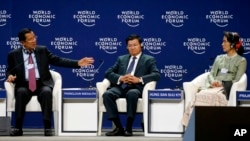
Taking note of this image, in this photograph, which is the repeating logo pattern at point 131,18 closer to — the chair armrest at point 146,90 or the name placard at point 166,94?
the chair armrest at point 146,90

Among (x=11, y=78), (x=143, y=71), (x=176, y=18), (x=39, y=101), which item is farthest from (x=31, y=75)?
(x=176, y=18)

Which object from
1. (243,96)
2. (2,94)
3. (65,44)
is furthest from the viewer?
(65,44)

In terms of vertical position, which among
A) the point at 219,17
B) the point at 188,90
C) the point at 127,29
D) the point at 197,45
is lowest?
the point at 188,90

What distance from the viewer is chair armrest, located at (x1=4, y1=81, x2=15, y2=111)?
23.4 ft

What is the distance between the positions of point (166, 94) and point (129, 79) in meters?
0.51

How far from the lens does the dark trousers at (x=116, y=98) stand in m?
6.90

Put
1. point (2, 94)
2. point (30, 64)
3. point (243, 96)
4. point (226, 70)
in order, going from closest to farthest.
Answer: point (243, 96), point (226, 70), point (2, 94), point (30, 64)

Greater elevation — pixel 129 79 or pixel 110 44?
pixel 110 44

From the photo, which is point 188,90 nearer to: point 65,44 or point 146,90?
point 146,90

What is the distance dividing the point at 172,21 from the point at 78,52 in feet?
4.96

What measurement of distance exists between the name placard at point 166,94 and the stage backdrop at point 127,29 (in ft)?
4.16

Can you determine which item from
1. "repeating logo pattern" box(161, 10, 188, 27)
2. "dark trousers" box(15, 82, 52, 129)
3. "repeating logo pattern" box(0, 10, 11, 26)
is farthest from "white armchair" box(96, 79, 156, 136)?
"repeating logo pattern" box(0, 10, 11, 26)

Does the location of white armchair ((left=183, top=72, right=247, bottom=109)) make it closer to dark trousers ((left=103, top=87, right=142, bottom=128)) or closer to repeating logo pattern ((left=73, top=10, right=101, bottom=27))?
dark trousers ((left=103, top=87, right=142, bottom=128))

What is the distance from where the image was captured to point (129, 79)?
23.1ft
